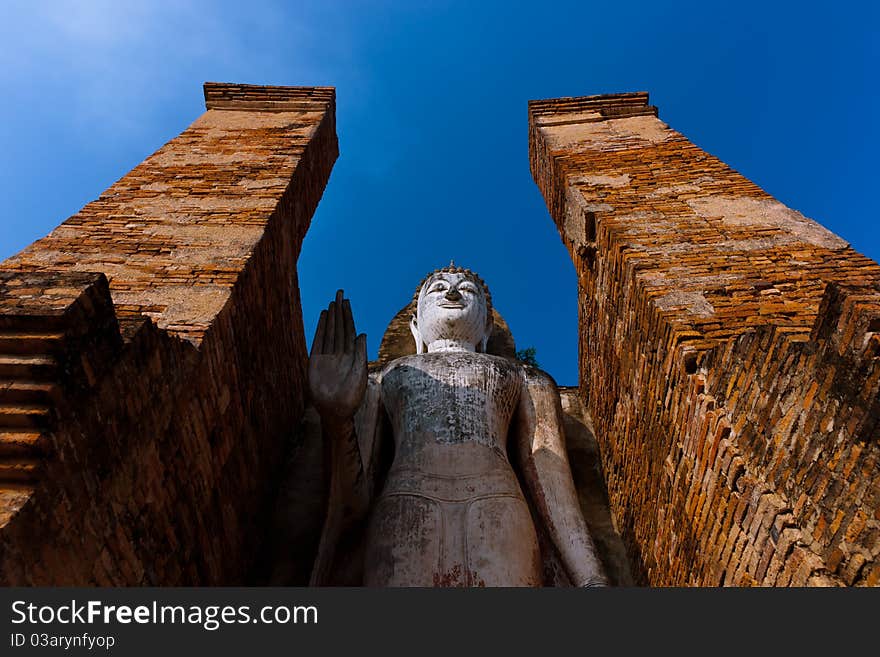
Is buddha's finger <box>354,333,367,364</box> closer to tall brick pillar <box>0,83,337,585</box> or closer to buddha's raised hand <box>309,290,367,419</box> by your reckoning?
buddha's raised hand <box>309,290,367,419</box>

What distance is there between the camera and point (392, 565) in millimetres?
3385

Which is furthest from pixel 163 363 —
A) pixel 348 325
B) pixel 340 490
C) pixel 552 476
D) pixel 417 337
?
pixel 417 337

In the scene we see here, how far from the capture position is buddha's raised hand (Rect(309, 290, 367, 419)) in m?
3.30

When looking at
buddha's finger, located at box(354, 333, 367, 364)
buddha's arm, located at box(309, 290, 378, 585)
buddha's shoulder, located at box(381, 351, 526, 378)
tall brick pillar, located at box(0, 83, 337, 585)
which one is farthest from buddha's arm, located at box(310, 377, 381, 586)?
buddha's shoulder, located at box(381, 351, 526, 378)

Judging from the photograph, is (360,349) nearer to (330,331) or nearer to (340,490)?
(330,331)

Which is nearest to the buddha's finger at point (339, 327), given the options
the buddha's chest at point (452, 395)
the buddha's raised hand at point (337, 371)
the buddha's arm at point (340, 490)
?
the buddha's raised hand at point (337, 371)

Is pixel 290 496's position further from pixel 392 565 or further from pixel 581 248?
pixel 581 248

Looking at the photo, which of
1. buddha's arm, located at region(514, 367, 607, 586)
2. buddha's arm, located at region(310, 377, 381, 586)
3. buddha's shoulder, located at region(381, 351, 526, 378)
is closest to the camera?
buddha's arm, located at region(310, 377, 381, 586)

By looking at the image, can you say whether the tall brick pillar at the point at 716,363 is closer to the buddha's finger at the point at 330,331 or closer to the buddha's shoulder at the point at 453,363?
the buddha's shoulder at the point at 453,363

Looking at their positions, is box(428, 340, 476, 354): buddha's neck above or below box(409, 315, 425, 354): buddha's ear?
below

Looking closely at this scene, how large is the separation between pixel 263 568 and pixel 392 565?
3.46 feet

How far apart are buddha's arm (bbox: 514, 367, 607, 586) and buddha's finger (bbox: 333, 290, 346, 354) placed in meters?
1.41

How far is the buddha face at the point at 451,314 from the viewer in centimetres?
502

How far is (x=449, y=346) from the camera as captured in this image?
4957mm
